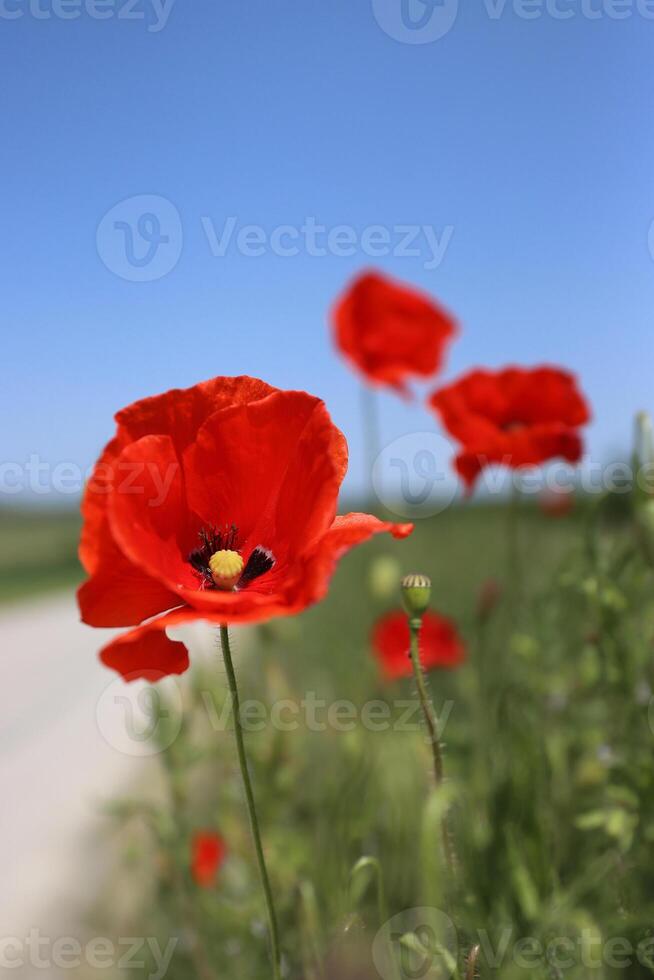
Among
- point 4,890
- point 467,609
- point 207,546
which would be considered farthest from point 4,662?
point 207,546

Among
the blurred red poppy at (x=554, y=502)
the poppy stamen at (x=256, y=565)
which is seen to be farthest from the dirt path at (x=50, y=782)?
the blurred red poppy at (x=554, y=502)

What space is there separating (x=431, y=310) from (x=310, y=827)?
4.38ft

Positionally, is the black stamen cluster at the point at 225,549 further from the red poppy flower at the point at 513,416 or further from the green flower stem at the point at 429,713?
the red poppy flower at the point at 513,416

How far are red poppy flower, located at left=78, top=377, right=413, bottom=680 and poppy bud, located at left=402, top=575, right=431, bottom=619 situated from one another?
0.09 metres

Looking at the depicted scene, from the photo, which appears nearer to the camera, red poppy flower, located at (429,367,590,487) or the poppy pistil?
the poppy pistil

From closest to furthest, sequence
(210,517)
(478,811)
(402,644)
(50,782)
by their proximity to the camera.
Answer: (210,517), (478,811), (402,644), (50,782)

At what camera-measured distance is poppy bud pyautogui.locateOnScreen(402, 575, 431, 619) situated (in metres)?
0.83

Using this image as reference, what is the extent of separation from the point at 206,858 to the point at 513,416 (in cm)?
110

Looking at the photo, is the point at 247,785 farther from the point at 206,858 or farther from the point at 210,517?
the point at 206,858

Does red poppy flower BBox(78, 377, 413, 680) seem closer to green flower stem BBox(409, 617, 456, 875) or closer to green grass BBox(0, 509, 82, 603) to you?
green flower stem BBox(409, 617, 456, 875)

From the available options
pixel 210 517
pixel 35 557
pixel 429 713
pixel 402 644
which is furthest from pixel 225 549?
pixel 35 557

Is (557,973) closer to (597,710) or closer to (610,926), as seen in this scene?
(610,926)

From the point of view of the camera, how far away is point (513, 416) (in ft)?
5.74

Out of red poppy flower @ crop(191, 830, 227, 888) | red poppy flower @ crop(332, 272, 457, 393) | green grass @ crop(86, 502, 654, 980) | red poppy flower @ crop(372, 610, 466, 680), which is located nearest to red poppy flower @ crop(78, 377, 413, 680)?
green grass @ crop(86, 502, 654, 980)
